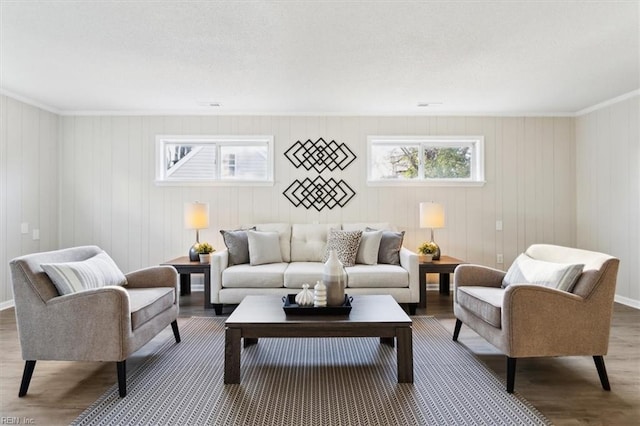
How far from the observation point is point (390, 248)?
4254 mm

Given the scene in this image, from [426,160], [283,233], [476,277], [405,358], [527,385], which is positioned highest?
[426,160]

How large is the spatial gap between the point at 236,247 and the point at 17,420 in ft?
7.93

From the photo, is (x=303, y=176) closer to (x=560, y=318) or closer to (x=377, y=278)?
(x=377, y=278)

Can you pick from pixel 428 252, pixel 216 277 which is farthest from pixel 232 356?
pixel 428 252

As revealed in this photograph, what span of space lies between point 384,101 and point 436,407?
3408 mm

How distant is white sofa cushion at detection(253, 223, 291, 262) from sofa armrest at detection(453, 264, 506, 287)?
2066 mm

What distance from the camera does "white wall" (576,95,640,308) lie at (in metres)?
4.18

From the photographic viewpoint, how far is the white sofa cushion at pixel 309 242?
14.6 ft

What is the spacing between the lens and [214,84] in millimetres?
3879

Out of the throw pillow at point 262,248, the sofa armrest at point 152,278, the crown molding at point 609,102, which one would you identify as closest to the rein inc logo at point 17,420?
the sofa armrest at point 152,278

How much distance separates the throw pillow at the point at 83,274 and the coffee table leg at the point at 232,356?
982 millimetres

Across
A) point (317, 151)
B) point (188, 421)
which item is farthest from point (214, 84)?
point (188, 421)

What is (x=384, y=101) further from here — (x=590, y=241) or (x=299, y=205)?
(x=590, y=241)

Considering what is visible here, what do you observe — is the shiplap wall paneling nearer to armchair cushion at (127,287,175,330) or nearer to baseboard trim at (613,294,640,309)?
baseboard trim at (613,294,640,309)
